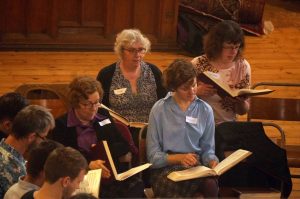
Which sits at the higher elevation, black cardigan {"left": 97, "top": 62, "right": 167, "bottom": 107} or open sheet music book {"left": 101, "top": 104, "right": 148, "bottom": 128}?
black cardigan {"left": 97, "top": 62, "right": 167, "bottom": 107}

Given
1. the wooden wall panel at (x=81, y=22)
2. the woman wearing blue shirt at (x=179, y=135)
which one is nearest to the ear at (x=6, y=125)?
the woman wearing blue shirt at (x=179, y=135)

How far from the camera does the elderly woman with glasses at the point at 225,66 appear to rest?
5047 millimetres

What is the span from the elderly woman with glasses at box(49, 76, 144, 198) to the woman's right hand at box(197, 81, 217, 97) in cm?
72

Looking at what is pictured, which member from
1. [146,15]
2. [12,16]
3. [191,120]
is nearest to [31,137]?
[191,120]

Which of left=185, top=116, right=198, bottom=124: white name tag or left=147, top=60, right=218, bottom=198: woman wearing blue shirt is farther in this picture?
left=185, top=116, right=198, bottom=124: white name tag

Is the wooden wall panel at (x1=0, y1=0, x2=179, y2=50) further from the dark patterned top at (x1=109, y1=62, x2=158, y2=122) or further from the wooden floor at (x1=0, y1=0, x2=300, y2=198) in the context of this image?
the dark patterned top at (x1=109, y1=62, x2=158, y2=122)

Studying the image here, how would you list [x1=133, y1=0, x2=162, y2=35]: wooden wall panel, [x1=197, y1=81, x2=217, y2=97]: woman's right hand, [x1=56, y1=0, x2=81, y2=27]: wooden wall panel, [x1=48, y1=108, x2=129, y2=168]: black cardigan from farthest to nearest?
[x1=133, y1=0, x2=162, y2=35]: wooden wall panel
[x1=56, y1=0, x2=81, y2=27]: wooden wall panel
[x1=197, y1=81, x2=217, y2=97]: woman's right hand
[x1=48, y1=108, x2=129, y2=168]: black cardigan

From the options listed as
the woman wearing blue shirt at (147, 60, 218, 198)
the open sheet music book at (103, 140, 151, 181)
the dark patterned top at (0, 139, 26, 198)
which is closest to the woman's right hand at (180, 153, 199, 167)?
the woman wearing blue shirt at (147, 60, 218, 198)

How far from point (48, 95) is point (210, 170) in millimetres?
1627

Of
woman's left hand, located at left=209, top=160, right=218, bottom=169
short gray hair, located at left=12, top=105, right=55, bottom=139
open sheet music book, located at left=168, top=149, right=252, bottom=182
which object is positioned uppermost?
short gray hair, located at left=12, top=105, right=55, bottom=139

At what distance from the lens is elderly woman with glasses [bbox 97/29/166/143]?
5133mm

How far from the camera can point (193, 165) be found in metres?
4.31

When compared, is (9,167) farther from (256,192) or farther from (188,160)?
(256,192)

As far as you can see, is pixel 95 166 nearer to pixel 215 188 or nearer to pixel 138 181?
pixel 138 181
